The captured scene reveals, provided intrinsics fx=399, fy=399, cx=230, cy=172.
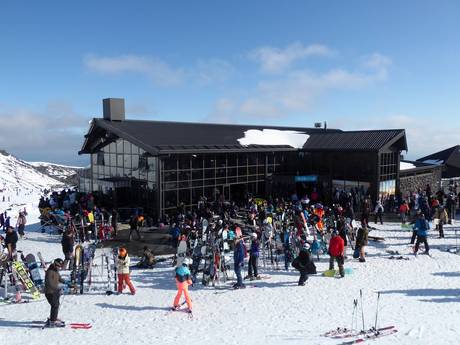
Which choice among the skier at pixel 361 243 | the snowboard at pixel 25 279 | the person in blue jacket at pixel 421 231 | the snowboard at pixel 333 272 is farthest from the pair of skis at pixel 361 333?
the snowboard at pixel 25 279

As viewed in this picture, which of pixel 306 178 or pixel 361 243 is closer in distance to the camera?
pixel 361 243

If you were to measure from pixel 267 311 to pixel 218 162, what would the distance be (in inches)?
618

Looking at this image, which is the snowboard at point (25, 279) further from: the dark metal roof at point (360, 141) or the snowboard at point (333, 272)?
the dark metal roof at point (360, 141)

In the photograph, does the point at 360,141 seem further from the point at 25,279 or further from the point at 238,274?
the point at 25,279

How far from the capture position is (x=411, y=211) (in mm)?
21625

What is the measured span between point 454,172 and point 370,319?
32645 mm

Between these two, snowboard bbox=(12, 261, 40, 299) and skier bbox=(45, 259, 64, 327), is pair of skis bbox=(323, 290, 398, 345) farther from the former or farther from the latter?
snowboard bbox=(12, 261, 40, 299)

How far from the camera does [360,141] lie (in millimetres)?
27031

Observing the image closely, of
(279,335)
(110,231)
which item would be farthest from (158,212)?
(279,335)

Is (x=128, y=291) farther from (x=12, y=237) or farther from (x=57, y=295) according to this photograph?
(x=12, y=237)

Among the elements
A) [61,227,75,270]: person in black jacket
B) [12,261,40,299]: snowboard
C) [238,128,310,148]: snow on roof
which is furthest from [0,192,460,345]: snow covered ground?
[238,128,310,148]: snow on roof

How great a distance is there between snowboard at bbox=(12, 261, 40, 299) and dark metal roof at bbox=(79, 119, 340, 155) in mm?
10535

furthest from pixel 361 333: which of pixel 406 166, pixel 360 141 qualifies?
pixel 406 166

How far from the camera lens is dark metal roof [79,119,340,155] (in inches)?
862
